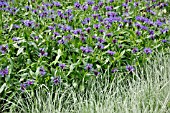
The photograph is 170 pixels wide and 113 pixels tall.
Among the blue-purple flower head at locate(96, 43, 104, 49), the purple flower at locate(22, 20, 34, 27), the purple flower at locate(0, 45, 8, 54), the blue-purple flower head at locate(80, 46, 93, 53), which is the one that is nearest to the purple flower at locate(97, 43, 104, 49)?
the blue-purple flower head at locate(96, 43, 104, 49)

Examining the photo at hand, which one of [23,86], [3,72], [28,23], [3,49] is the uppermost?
[28,23]

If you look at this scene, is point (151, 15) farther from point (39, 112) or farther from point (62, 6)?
point (39, 112)

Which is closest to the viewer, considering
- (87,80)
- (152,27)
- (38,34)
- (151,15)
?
(87,80)

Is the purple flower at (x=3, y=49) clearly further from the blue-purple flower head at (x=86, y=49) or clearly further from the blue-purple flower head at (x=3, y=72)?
the blue-purple flower head at (x=86, y=49)

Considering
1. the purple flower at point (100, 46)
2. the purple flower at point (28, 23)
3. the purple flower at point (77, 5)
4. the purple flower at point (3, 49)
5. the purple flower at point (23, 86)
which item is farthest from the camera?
the purple flower at point (77, 5)

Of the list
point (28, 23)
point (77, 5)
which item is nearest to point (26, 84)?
point (28, 23)

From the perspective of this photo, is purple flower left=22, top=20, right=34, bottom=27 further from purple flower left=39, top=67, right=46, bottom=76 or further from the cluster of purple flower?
→ the cluster of purple flower

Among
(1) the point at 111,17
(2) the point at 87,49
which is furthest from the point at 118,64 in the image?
(1) the point at 111,17

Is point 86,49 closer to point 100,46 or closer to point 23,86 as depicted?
point 100,46

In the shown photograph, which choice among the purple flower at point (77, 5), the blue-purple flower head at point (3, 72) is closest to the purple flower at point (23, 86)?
the blue-purple flower head at point (3, 72)

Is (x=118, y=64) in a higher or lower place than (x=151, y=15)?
lower

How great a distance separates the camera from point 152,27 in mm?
4395

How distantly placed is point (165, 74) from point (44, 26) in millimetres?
1482

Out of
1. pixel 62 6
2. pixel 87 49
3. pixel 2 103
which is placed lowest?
pixel 2 103
